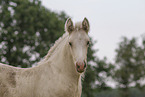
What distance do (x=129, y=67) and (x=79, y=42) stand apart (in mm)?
43016

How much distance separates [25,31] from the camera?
20.5 metres

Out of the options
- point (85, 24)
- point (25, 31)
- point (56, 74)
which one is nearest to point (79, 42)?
point (85, 24)

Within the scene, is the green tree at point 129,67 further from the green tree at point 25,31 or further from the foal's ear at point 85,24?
the foal's ear at point 85,24

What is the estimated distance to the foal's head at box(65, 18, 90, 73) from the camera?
4086mm

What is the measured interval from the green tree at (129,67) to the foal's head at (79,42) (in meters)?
39.3

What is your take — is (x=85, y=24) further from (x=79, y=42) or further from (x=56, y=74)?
(x=56, y=74)

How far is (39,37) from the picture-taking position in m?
21.9

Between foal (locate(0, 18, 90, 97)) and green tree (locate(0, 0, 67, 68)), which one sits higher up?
green tree (locate(0, 0, 67, 68))

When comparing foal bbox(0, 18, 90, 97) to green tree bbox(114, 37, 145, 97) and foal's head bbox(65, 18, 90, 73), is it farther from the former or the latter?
green tree bbox(114, 37, 145, 97)

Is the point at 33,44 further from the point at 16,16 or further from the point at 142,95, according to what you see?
the point at 142,95

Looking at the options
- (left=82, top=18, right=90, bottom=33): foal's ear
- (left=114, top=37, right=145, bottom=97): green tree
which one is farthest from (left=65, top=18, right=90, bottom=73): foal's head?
(left=114, top=37, right=145, bottom=97): green tree

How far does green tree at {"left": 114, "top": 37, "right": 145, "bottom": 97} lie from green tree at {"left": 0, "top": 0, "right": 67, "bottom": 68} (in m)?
26.7

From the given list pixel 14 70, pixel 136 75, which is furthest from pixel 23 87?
pixel 136 75

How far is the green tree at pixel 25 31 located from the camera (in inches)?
761
